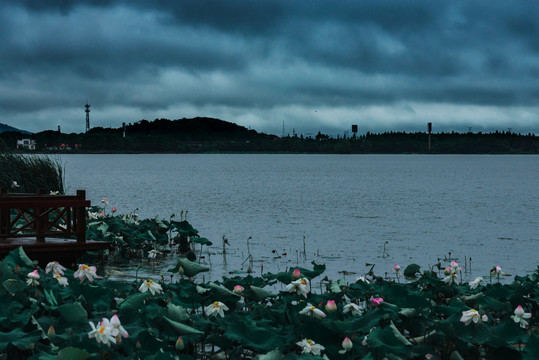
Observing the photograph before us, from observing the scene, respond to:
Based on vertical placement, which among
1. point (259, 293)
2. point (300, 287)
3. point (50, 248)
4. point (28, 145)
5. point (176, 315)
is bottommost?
point (50, 248)

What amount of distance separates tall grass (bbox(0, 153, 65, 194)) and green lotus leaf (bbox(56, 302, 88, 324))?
54.0 ft

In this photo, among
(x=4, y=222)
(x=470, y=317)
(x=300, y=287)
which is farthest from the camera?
(x=4, y=222)

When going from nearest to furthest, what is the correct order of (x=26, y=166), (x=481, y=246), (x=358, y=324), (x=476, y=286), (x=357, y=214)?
(x=358, y=324)
(x=476, y=286)
(x=481, y=246)
(x=26, y=166)
(x=357, y=214)

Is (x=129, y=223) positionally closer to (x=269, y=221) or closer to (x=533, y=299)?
(x=533, y=299)

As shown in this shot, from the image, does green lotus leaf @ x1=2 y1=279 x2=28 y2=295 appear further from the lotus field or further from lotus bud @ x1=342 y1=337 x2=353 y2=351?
lotus bud @ x1=342 y1=337 x2=353 y2=351

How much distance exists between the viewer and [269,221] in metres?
29.8

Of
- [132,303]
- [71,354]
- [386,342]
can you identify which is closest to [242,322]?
[386,342]

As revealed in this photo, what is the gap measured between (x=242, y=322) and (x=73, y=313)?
1771 mm

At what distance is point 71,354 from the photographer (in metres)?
4.79

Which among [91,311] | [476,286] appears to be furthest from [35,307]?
[476,286]

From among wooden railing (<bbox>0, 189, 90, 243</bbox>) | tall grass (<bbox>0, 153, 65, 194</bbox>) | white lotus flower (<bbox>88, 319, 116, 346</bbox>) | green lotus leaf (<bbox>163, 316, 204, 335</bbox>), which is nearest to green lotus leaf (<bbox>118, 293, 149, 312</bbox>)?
green lotus leaf (<bbox>163, 316, 204, 335</bbox>)

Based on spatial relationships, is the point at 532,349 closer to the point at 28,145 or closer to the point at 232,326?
the point at 232,326

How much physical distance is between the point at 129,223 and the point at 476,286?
33.9ft

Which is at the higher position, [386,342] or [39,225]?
[39,225]
